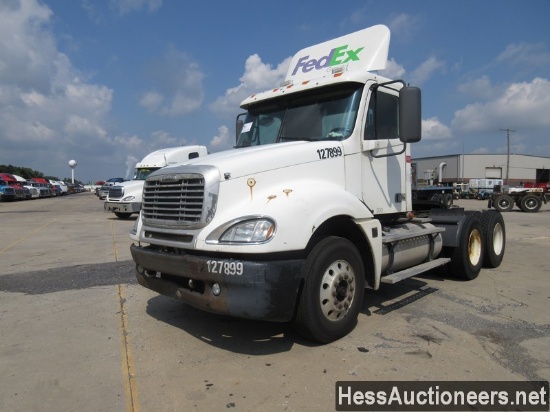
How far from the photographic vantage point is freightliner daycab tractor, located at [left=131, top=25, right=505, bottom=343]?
3383 mm

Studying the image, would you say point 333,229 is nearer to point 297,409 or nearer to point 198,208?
point 198,208

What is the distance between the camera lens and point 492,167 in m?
76.1

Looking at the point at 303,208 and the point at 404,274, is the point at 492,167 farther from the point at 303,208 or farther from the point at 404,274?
the point at 303,208

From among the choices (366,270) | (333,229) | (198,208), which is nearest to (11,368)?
(198,208)

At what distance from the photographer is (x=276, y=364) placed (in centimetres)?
347

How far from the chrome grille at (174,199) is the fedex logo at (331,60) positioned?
114 inches

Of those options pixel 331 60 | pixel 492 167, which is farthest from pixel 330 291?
pixel 492 167

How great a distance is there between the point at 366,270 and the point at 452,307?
1.38 meters

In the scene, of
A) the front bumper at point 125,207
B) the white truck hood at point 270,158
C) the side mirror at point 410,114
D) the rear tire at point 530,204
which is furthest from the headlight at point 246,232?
the rear tire at point 530,204

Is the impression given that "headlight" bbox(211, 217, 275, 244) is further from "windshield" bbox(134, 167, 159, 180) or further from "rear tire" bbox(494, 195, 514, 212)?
"rear tire" bbox(494, 195, 514, 212)

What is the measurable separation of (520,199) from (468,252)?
22.1 meters

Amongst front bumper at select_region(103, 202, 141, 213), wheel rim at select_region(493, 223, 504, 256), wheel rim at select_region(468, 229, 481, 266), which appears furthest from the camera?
front bumper at select_region(103, 202, 141, 213)

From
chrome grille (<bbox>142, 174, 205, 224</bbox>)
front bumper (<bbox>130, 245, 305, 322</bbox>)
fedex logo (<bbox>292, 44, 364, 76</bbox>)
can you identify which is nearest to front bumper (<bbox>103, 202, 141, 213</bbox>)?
fedex logo (<bbox>292, 44, 364, 76</bbox>)

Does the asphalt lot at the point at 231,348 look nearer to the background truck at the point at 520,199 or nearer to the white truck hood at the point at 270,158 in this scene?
the white truck hood at the point at 270,158
